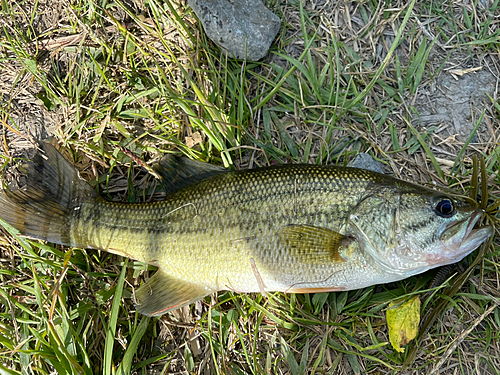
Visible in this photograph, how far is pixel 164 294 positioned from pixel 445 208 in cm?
227

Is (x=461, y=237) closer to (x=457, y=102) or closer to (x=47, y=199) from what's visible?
(x=457, y=102)

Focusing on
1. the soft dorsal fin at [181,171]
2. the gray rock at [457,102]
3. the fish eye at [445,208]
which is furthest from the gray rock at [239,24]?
the fish eye at [445,208]

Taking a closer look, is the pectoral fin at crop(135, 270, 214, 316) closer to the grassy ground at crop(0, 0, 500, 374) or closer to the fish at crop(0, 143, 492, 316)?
the fish at crop(0, 143, 492, 316)

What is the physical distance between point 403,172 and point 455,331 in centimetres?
140

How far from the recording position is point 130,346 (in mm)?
2889

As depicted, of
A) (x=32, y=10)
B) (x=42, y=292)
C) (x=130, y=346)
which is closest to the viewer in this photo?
(x=130, y=346)

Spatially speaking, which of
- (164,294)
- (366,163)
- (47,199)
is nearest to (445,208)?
(366,163)

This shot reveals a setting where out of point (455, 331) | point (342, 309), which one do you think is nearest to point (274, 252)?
point (342, 309)

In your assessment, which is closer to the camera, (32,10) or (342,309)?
(342,309)

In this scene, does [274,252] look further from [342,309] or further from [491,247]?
[491,247]

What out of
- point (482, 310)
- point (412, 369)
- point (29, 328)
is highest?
point (29, 328)

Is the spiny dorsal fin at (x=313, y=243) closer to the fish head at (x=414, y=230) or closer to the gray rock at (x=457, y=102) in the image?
the fish head at (x=414, y=230)

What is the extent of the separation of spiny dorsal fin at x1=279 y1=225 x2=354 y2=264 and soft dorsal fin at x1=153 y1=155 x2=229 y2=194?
2.68 feet

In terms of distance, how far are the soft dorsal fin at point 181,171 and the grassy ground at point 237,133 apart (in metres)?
0.22
